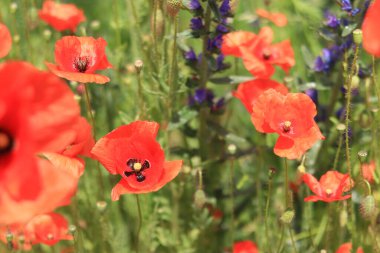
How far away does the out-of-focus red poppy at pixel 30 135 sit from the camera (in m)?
1.02

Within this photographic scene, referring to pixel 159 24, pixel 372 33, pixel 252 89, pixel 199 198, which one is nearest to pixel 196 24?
pixel 159 24

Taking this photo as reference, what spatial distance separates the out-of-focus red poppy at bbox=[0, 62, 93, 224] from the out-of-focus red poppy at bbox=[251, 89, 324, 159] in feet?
1.73

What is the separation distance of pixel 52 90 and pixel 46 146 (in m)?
0.10

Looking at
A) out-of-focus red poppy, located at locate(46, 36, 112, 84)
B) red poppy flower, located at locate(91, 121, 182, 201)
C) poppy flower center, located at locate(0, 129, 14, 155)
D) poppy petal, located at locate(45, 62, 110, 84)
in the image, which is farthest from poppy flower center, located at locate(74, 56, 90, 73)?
poppy flower center, located at locate(0, 129, 14, 155)

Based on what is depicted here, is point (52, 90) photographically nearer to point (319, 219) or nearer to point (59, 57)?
point (59, 57)

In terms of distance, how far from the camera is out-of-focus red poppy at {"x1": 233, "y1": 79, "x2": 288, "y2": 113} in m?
1.74

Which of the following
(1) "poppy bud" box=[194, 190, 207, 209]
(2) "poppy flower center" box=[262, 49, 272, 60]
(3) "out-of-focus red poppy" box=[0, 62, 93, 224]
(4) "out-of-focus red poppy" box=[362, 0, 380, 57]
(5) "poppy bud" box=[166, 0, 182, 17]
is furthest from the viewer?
(2) "poppy flower center" box=[262, 49, 272, 60]

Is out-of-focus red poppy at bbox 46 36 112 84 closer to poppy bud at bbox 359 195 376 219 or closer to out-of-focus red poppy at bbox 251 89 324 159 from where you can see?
out-of-focus red poppy at bbox 251 89 324 159

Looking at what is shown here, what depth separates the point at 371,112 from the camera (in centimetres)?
184

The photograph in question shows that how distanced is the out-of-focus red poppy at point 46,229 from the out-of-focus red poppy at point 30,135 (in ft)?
1.84

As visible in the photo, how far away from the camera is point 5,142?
107 centimetres

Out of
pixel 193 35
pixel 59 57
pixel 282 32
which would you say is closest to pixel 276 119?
pixel 193 35

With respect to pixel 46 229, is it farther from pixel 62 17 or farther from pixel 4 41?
pixel 62 17

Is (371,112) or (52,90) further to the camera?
(371,112)
